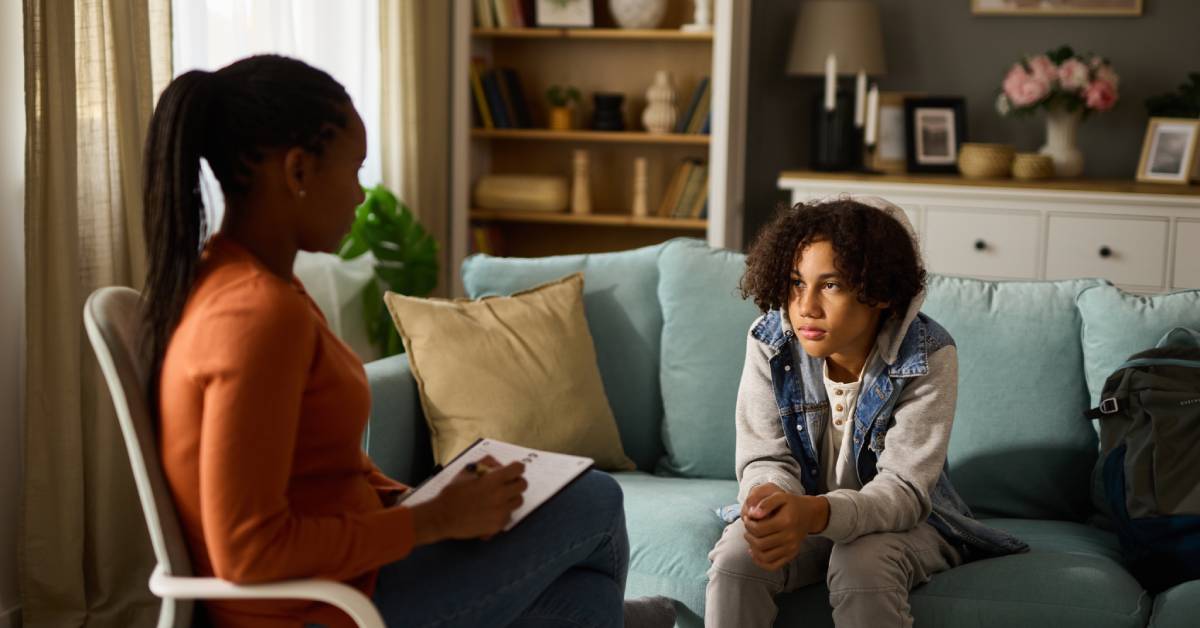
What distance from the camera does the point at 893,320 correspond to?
188cm

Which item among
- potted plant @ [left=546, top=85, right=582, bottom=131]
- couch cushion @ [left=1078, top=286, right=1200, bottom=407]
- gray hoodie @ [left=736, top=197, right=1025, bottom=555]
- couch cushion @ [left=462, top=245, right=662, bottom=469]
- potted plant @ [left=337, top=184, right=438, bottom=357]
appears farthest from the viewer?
potted plant @ [left=546, top=85, right=582, bottom=131]

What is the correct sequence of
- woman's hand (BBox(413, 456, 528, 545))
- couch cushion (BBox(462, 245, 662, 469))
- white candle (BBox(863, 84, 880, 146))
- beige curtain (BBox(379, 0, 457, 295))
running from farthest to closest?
white candle (BBox(863, 84, 880, 146)), beige curtain (BBox(379, 0, 457, 295)), couch cushion (BBox(462, 245, 662, 469)), woman's hand (BBox(413, 456, 528, 545))

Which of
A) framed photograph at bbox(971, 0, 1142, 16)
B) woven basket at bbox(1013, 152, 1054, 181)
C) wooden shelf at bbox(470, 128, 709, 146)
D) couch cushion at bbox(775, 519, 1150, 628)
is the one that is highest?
framed photograph at bbox(971, 0, 1142, 16)

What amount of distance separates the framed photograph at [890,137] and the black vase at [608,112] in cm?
90

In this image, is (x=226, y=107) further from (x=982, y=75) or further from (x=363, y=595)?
(x=982, y=75)

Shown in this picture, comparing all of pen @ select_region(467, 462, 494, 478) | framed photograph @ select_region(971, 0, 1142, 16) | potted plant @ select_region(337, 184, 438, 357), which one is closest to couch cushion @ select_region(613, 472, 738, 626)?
pen @ select_region(467, 462, 494, 478)

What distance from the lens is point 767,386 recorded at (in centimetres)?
195

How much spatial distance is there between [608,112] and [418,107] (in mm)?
709

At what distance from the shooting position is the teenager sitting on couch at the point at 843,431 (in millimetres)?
1701

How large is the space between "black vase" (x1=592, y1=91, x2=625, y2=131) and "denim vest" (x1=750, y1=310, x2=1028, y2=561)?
2.35 metres

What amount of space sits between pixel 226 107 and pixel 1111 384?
1581mm

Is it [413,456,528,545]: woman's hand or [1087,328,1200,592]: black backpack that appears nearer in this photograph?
[413,456,528,545]: woman's hand

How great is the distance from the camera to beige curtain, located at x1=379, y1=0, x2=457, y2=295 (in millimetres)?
3785

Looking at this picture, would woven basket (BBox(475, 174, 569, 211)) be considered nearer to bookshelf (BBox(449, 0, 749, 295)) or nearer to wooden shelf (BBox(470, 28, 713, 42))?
bookshelf (BBox(449, 0, 749, 295))
